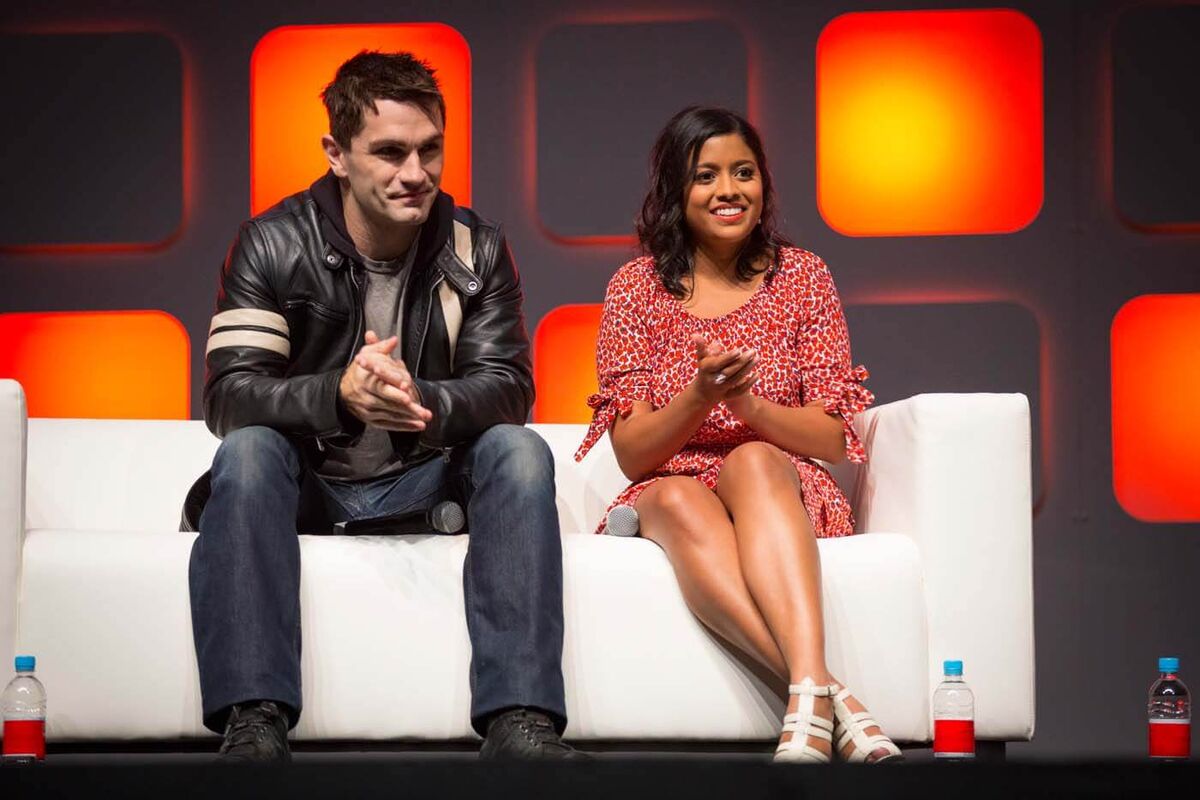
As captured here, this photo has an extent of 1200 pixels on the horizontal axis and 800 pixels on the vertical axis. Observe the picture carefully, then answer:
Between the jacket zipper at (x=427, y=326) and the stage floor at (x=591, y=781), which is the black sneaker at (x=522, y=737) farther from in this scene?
the stage floor at (x=591, y=781)

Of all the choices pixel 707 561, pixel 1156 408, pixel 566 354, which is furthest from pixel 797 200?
pixel 707 561

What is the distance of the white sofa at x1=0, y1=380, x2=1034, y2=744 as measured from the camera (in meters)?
2.37

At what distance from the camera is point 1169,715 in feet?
10.2

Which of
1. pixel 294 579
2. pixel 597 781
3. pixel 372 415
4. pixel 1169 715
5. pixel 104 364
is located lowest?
pixel 1169 715

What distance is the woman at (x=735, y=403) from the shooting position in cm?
227

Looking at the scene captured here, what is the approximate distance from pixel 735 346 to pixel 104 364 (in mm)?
1902

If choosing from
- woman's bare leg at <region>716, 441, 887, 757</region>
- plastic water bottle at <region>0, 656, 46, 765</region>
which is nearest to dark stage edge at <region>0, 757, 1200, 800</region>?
woman's bare leg at <region>716, 441, 887, 757</region>

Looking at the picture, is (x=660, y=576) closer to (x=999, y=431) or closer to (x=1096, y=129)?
(x=999, y=431)

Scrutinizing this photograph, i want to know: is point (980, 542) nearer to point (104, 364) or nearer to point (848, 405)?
point (848, 405)

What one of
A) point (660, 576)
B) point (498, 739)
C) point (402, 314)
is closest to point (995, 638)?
point (660, 576)

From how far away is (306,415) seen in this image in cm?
228

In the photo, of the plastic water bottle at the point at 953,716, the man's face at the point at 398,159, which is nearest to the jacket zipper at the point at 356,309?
the man's face at the point at 398,159

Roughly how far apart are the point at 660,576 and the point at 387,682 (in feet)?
1.48

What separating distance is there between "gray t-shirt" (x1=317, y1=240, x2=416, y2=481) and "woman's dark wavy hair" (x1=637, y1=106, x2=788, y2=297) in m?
0.51
